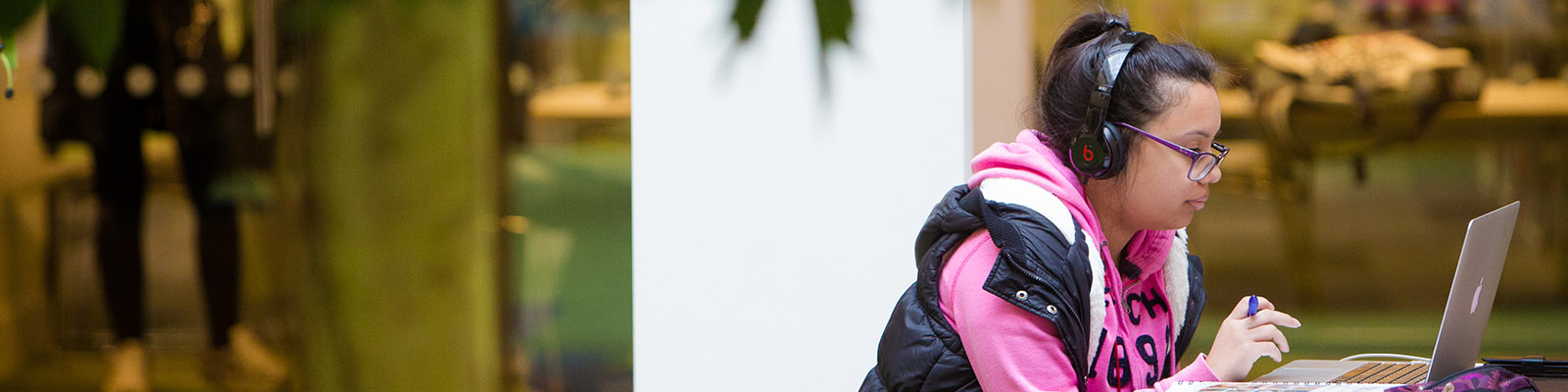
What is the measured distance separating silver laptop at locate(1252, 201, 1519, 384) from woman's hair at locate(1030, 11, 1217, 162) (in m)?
0.32

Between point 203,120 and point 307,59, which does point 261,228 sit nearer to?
point 203,120

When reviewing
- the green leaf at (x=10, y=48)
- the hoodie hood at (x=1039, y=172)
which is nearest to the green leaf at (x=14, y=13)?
the green leaf at (x=10, y=48)

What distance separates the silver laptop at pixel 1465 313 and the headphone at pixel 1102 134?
28 cm

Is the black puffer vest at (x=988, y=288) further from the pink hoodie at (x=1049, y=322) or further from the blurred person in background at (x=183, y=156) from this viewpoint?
the blurred person in background at (x=183, y=156)

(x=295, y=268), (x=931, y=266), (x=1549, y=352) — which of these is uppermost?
(x=931, y=266)

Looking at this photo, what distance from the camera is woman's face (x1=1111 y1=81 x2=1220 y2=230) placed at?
1436mm

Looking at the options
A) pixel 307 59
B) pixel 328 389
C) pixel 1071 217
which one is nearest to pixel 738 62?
pixel 307 59

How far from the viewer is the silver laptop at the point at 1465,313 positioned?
1.24 meters

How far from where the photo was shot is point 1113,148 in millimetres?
1403

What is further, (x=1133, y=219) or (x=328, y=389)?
(x=328, y=389)

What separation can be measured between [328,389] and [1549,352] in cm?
276

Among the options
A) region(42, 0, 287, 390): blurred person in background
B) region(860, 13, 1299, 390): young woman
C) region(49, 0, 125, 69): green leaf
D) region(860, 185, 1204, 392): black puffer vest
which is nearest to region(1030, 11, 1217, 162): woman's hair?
region(860, 13, 1299, 390): young woman

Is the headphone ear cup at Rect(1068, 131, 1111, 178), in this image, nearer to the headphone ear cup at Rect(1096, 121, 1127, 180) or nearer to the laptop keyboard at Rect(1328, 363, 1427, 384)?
the headphone ear cup at Rect(1096, 121, 1127, 180)

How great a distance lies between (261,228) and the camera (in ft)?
10.6
